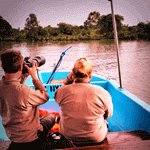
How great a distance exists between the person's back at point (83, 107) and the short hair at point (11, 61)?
375 mm

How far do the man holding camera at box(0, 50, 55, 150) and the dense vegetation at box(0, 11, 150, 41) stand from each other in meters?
64.7

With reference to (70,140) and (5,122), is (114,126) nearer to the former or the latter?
(70,140)

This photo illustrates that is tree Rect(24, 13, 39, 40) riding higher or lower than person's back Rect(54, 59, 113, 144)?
higher

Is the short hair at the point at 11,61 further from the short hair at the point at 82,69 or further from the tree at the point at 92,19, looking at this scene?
the tree at the point at 92,19

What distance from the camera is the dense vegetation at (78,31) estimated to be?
59.8 metres

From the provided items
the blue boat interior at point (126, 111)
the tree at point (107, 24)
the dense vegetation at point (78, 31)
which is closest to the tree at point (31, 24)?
the dense vegetation at point (78, 31)

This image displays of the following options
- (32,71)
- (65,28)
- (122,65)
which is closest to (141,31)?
(65,28)

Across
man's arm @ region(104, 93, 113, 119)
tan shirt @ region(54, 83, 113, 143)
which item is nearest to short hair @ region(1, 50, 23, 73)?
tan shirt @ region(54, 83, 113, 143)

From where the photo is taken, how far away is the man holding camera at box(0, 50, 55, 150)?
948mm

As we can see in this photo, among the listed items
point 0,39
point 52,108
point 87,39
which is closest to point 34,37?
point 0,39

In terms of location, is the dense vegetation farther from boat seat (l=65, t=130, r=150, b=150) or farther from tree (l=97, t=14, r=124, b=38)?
boat seat (l=65, t=130, r=150, b=150)

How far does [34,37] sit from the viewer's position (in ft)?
210

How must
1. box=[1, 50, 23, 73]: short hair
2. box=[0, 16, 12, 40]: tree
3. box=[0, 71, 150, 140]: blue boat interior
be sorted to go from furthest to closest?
box=[0, 16, 12, 40]: tree < box=[0, 71, 150, 140]: blue boat interior < box=[1, 50, 23, 73]: short hair

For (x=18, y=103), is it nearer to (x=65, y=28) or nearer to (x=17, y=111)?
(x=17, y=111)
